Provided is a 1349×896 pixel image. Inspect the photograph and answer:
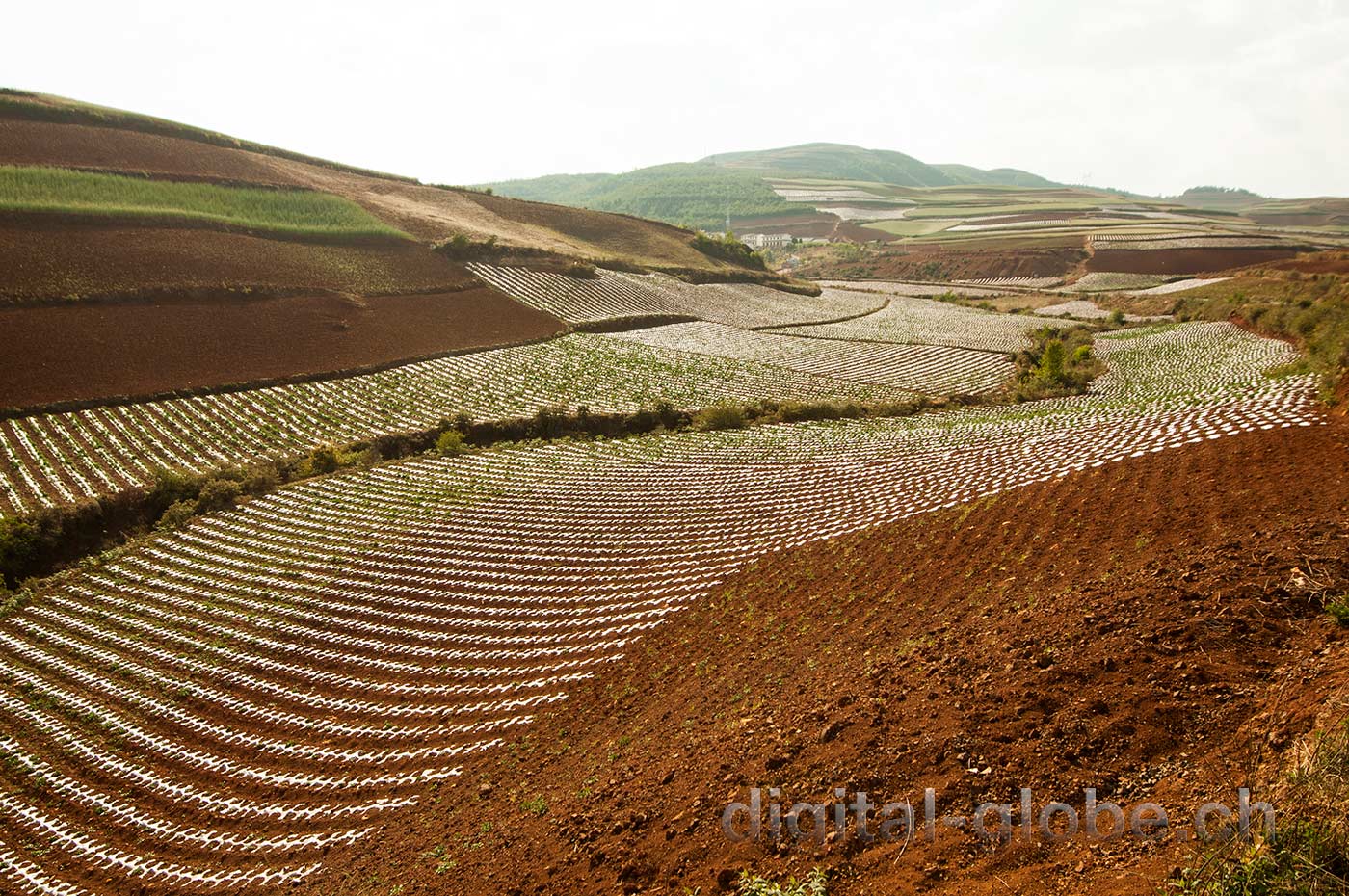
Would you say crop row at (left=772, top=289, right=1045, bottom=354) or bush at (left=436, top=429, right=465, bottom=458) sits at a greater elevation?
crop row at (left=772, top=289, right=1045, bottom=354)

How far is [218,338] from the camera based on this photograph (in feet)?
155

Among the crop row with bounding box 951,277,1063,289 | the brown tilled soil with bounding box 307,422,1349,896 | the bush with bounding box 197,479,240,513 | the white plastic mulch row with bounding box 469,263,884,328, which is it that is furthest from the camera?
the crop row with bounding box 951,277,1063,289

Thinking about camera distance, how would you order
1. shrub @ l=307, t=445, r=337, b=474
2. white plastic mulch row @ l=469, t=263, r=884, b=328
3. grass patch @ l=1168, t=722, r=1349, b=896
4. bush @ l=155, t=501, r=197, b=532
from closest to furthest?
grass patch @ l=1168, t=722, r=1349, b=896 < bush @ l=155, t=501, r=197, b=532 < shrub @ l=307, t=445, r=337, b=474 < white plastic mulch row @ l=469, t=263, r=884, b=328

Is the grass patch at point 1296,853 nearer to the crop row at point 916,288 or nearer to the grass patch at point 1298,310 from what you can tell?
the grass patch at point 1298,310

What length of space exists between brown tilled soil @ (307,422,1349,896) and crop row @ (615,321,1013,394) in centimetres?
3344

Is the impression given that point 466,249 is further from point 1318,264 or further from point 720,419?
point 1318,264

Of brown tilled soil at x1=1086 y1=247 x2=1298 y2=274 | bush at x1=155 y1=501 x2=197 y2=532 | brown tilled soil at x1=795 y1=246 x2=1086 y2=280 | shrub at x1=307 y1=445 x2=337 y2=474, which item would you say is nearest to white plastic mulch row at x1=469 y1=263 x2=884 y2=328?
shrub at x1=307 y1=445 x2=337 y2=474

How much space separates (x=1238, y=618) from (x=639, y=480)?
23029 mm

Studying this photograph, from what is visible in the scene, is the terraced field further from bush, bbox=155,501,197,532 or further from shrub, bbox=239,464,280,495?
shrub, bbox=239,464,280,495

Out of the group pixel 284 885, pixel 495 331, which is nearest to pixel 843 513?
pixel 284 885

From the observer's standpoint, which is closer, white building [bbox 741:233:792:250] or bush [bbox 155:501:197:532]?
bush [bbox 155:501:197:532]

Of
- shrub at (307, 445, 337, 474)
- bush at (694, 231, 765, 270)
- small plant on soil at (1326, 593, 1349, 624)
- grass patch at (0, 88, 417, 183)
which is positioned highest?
grass patch at (0, 88, 417, 183)

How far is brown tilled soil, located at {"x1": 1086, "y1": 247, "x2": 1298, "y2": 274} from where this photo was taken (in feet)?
311

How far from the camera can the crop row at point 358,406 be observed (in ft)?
104
